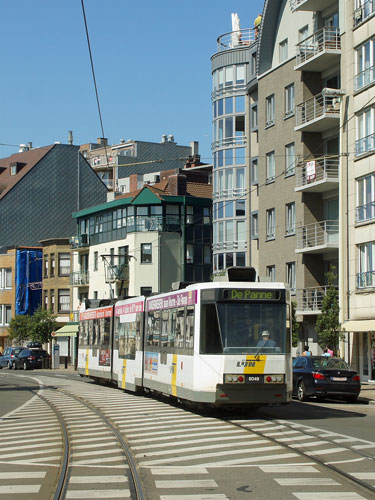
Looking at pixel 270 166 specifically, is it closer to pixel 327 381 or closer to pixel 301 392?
pixel 301 392

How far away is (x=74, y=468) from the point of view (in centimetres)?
1197

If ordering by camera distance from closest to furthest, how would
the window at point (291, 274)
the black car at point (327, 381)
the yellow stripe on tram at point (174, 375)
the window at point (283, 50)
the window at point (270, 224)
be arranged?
1. the yellow stripe on tram at point (174, 375)
2. the black car at point (327, 381)
3. the window at point (291, 274)
4. the window at point (283, 50)
5. the window at point (270, 224)

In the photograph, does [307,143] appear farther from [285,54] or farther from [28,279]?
[28,279]

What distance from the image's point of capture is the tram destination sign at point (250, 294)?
19.8 meters

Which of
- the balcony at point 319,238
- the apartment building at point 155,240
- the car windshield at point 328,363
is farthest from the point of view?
the apartment building at point 155,240

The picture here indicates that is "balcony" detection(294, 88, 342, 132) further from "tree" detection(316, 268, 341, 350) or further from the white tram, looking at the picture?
the white tram

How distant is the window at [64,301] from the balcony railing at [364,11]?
45.8 m

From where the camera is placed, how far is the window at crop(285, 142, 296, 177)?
44.9 meters

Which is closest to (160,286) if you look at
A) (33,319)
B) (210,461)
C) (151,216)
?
(151,216)

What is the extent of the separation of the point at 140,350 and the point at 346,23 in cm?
1984

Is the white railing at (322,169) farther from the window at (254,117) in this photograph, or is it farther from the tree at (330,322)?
the window at (254,117)

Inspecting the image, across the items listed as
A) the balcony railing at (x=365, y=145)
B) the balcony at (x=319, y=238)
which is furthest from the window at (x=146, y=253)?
the balcony railing at (x=365, y=145)

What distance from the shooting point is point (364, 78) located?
37719mm

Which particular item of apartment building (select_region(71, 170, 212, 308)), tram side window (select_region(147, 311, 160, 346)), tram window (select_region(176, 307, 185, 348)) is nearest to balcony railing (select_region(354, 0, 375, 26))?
tram side window (select_region(147, 311, 160, 346))
